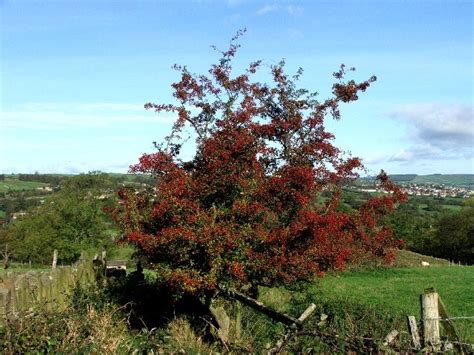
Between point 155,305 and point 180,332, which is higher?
point 180,332

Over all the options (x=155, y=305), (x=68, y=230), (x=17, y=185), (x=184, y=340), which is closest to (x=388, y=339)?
(x=184, y=340)

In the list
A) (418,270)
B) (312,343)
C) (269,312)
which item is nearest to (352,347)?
(312,343)

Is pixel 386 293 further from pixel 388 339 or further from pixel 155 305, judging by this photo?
pixel 388 339

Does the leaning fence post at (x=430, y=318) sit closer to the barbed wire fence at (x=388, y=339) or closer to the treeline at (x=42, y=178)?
the barbed wire fence at (x=388, y=339)

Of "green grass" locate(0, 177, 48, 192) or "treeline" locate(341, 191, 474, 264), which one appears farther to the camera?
"green grass" locate(0, 177, 48, 192)

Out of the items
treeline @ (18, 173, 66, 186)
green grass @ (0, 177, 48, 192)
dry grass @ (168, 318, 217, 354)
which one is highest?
treeline @ (18, 173, 66, 186)

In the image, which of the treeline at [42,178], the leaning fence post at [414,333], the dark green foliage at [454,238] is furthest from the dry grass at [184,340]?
the treeline at [42,178]

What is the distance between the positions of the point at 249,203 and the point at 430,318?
15.0 feet

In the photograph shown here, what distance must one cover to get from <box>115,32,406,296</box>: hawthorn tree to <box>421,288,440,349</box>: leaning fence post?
319 centimetres

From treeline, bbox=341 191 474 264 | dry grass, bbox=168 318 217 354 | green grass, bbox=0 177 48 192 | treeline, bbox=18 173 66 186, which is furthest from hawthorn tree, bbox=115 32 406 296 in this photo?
treeline, bbox=18 173 66 186

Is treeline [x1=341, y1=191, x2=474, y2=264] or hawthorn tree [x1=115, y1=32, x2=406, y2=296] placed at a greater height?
hawthorn tree [x1=115, y1=32, x2=406, y2=296]

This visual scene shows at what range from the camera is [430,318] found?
24.5ft

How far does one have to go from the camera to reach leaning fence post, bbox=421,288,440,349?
7429mm

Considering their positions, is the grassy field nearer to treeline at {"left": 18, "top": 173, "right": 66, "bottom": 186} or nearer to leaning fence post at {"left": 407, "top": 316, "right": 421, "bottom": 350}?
leaning fence post at {"left": 407, "top": 316, "right": 421, "bottom": 350}
